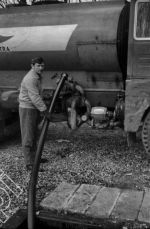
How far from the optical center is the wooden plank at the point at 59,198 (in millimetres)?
3814

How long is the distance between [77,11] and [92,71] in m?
1.02

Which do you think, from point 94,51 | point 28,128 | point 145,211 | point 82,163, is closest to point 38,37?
point 94,51

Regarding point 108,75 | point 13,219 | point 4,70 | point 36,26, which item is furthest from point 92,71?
point 13,219

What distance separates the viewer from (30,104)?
17.7 feet

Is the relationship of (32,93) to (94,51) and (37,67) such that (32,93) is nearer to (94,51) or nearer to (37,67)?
(37,67)

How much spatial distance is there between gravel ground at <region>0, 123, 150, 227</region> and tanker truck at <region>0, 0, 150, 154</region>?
51 centimetres

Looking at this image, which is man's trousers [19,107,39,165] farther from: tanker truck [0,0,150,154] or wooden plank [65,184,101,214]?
wooden plank [65,184,101,214]

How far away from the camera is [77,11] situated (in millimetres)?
6094

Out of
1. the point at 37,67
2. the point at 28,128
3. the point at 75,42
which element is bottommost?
the point at 28,128

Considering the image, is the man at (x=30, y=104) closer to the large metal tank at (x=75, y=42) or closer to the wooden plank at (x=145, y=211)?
the large metal tank at (x=75, y=42)

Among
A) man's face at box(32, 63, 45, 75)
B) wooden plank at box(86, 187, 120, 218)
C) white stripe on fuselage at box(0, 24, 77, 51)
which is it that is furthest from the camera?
white stripe on fuselage at box(0, 24, 77, 51)

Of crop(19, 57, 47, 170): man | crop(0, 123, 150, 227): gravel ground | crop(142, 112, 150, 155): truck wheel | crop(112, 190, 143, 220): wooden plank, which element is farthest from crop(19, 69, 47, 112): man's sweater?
crop(112, 190, 143, 220): wooden plank

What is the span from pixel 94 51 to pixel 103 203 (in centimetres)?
277

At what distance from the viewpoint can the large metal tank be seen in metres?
5.79
